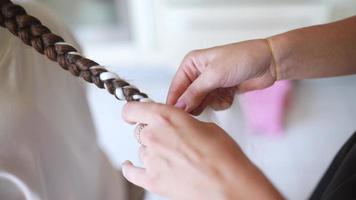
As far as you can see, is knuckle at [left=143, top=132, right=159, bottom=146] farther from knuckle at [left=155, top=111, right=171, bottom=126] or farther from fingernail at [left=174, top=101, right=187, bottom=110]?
fingernail at [left=174, top=101, right=187, bottom=110]

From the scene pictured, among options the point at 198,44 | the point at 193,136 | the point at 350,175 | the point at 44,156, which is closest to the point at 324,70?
the point at 350,175

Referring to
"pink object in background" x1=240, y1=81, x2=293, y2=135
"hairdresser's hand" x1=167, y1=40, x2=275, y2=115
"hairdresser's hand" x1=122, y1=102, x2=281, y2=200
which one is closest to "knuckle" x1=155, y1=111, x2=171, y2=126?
"hairdresser's hand" x1=122, y1=102, x2=281, y2=200

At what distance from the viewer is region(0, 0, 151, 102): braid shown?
0.46 metres

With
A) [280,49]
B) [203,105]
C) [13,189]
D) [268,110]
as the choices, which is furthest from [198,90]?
[268,110]

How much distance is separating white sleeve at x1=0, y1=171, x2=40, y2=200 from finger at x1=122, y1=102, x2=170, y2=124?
0.60ft

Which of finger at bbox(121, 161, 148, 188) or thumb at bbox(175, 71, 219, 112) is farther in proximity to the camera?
thumb at bbox(175, 71, 219, 112)

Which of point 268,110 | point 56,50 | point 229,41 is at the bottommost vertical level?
point 268,110

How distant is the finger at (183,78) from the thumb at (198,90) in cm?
2

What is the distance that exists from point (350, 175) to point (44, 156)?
457mm

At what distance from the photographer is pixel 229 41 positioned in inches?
58.9

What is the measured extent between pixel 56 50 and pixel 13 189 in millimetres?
203

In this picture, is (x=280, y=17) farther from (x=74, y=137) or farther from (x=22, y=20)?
(x=22, y=20)

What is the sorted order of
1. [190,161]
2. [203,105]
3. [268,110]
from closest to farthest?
[190,161] → [203,105] → [268,110]

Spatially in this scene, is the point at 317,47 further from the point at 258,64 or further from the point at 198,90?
the point at 198,90
